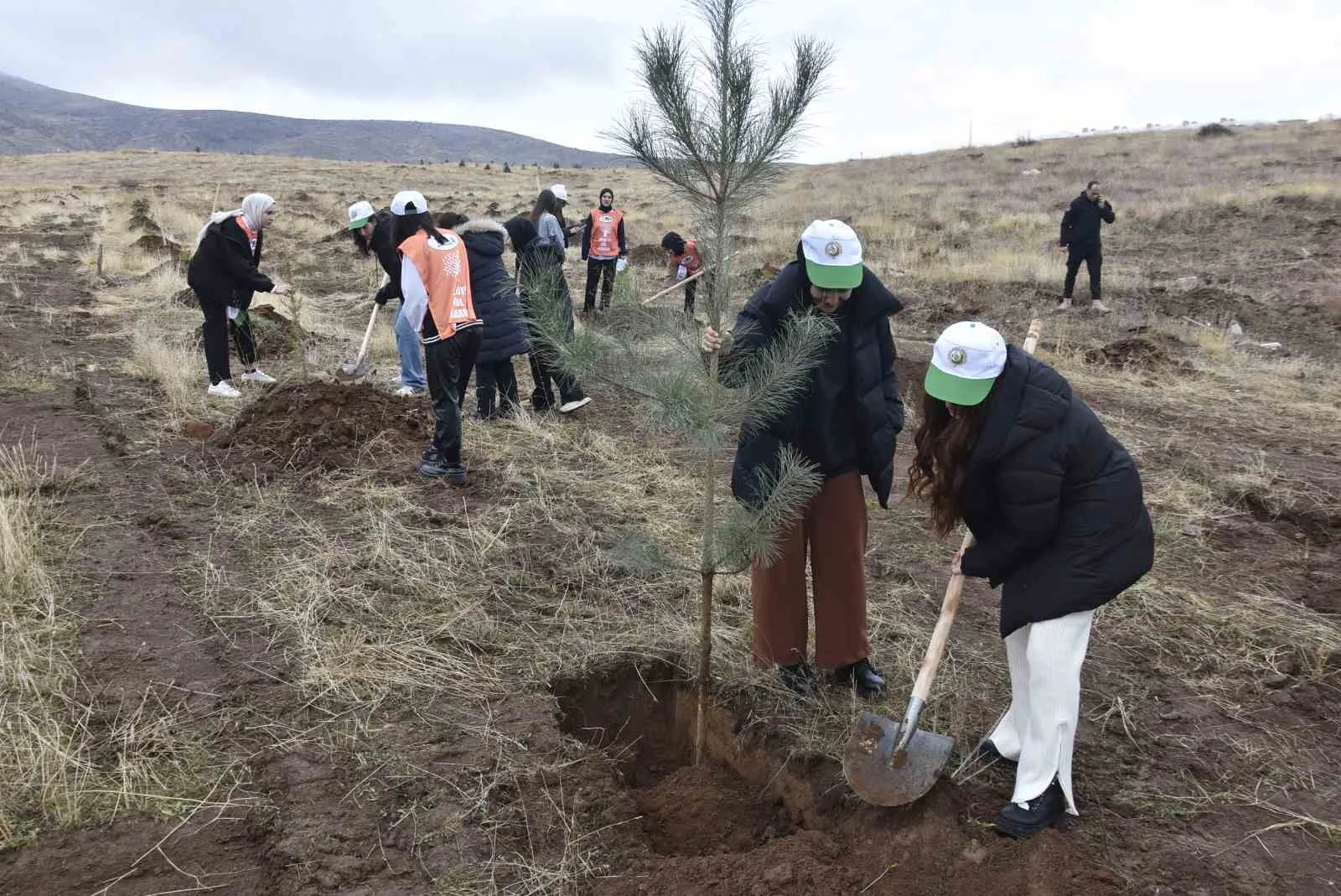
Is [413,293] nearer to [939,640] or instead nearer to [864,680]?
[864,680]

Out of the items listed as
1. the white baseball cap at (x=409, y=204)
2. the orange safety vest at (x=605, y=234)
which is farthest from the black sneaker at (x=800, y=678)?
the orange safety vest at (x=605, y=234)

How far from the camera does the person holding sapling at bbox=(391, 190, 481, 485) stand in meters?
5.04

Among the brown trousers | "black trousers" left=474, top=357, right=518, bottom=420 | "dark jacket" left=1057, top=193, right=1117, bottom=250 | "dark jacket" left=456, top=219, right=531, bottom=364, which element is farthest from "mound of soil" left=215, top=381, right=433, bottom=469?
"dark jacket" left=1057, top=193, right=1117, bottom=250

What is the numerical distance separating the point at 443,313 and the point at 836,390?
2.90m

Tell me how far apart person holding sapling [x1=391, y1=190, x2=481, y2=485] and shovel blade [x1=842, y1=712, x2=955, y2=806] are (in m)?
3.35

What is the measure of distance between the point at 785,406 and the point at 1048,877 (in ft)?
5.20

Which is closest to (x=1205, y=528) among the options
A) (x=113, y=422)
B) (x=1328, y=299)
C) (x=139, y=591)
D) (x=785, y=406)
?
(x=785, y=406)

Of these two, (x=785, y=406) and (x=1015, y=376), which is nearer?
(x=1015, y=376)

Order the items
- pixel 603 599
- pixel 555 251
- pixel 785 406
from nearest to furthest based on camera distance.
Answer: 1. pixel 785 406
2. pixel 603 599
3. pixel 555 251

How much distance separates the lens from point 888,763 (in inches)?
109

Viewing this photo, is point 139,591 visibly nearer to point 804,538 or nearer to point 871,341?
point 804,538

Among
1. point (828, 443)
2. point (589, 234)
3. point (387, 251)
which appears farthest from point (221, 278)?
point (828, 443)

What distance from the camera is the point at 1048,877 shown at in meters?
2.39

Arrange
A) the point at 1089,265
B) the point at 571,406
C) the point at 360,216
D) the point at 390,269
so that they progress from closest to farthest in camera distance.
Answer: the point at 390,269 < the point at 360,216 < the point at 571,406 < the point at 1089,265
